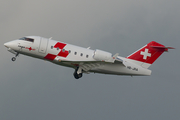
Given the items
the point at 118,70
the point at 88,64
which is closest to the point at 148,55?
the point at 118,70

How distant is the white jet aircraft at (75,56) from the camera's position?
35969 mm

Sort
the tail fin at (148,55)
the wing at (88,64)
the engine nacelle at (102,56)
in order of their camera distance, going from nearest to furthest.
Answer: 1. the engine nacelle at (102,56)
2. the wing at (88,64)
3. the tail fin at (148,55)

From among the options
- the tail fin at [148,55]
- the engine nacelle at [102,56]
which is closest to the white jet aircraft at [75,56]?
the engine nacelle at [102,56]

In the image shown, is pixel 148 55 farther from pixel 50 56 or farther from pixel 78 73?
pixel 50 56

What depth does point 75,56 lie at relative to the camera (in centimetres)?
3691

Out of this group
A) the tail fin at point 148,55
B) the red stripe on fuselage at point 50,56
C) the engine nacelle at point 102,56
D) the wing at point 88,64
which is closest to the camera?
the engine nacelle at point 102,56

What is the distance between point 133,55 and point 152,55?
2.75m

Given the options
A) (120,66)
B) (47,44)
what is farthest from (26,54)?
(120,66)

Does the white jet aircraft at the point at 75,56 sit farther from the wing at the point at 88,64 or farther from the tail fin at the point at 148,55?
the tail fin at the point at 148,55

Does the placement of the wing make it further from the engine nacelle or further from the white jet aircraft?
the engine nacelle

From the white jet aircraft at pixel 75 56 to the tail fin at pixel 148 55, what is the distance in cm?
90

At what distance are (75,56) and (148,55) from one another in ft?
35.9

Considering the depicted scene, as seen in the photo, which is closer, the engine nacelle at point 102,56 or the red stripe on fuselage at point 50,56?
the engine nacelle at point 102,56

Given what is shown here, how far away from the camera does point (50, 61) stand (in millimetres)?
37094
